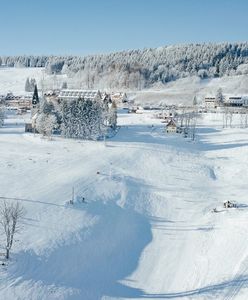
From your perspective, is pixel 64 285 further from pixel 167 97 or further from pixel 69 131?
pixel 167 97

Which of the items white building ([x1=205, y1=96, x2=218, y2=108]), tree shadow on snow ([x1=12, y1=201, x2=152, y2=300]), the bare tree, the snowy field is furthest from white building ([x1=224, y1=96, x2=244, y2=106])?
the bare tree

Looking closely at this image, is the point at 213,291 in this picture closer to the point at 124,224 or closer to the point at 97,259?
the point at 97,259

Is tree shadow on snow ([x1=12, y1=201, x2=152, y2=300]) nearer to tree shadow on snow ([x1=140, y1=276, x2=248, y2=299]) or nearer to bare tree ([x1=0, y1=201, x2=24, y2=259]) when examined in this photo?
bare tree ([x1=0, y1=201, x2=24, y2=259])

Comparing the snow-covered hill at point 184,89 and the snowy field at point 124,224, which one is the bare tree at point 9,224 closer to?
the snowy field at point 124,224

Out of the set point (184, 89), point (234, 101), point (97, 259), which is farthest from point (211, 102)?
point (97, 259)

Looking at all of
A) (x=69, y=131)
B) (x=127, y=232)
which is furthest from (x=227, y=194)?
(x=69, y=131)

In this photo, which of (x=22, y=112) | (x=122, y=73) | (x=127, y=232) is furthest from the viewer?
(x=122, y=73)
